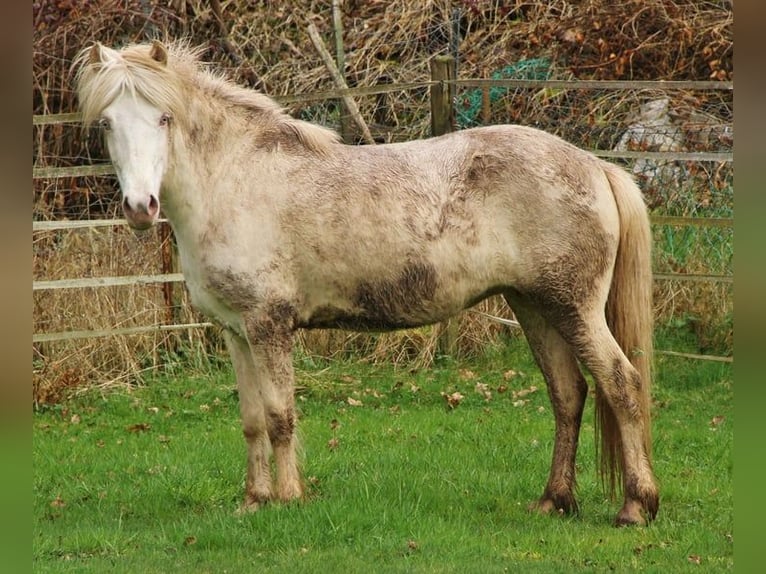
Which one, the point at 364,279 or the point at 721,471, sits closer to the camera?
the point at 364,279

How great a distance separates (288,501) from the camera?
531 cm

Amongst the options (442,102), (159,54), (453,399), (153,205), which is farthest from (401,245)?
(442,102)

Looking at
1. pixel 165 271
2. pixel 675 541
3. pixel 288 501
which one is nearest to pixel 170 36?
pixel 165 271

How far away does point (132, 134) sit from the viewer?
15.6ft

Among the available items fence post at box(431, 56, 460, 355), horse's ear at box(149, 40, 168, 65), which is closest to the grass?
fence post at box(431, 56, 460, 355)

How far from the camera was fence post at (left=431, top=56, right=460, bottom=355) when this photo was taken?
359 inches

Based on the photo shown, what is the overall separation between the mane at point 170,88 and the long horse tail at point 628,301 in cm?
165

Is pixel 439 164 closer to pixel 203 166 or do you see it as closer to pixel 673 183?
pixel 203 166

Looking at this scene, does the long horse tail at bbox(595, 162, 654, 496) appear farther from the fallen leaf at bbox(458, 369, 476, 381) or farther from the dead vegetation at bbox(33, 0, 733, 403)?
the dead vegetation at bbox(33, 0, 733, 403)

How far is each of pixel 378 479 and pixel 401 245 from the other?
1481 mm

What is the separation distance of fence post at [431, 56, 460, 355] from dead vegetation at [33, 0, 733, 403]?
91mm

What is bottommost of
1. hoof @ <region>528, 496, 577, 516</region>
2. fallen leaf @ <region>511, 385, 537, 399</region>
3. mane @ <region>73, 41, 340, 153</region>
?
fallen leaf @ <region>511, 385, 537, 399</region>

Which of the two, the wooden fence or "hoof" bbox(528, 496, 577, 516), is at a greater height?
the wooden fence
